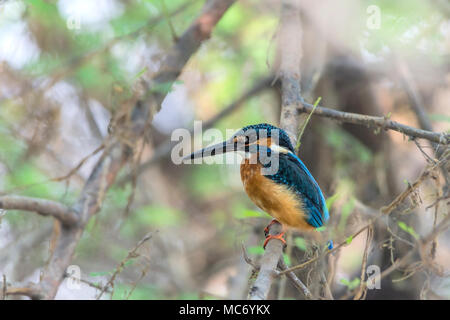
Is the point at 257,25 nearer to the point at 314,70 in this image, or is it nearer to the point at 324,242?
the point at 314,70

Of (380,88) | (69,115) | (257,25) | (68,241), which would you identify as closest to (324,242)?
(68,241)

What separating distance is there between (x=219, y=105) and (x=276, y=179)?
328cm

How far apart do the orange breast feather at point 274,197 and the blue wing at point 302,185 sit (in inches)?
1.0

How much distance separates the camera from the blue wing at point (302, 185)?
6.16 ft

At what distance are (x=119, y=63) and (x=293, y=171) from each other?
2.46 m

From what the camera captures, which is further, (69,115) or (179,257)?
(69,115)

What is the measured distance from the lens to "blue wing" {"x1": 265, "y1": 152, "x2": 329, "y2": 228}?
73.9 inches

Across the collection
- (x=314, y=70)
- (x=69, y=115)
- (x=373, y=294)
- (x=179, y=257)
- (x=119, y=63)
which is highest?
(x=69, y=115)

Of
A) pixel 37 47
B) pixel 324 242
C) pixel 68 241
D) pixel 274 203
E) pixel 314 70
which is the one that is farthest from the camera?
pixel 37 47

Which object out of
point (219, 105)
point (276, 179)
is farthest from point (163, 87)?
point (219, 105)

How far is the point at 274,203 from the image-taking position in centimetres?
186

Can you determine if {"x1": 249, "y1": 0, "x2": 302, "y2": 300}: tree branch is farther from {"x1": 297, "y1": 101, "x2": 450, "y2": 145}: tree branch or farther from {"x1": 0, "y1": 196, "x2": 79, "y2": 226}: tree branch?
{"x1": 0, "y1": 196, "x2": 79, "y2": 226}: tree branch

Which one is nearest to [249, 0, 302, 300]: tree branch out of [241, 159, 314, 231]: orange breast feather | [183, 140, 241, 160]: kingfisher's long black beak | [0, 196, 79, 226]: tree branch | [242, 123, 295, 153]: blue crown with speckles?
[241, 159, 314, 231]: orange breast feather

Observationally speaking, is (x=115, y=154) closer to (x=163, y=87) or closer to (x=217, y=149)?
(x=163, y=87)
